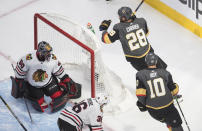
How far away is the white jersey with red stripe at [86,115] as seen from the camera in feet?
18.5

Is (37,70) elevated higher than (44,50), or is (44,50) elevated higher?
(44,50)

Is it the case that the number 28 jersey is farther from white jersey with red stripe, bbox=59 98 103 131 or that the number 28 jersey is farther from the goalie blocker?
white jersey with red stripe, bbox=59 98 103 131

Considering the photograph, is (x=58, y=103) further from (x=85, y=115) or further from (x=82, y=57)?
(x=85, y=115)

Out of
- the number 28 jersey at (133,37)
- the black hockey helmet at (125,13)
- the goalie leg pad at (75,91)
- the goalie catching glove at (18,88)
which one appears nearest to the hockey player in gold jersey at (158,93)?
the number 28 jersey at (133,37)

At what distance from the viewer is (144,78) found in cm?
592

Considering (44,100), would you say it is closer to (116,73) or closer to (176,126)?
(116,73)

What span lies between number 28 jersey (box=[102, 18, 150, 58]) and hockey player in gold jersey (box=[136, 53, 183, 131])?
2.20 ft

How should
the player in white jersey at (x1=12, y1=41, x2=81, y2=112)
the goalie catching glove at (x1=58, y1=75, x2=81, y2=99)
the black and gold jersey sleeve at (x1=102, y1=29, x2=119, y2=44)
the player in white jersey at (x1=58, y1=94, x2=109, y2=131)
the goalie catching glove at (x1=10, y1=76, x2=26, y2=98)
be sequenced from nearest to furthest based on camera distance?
the player in white jersey at (x1=58, y1=94, x2=109, y2=131) < the player in white jersey at (x1=12, y1=41, x2=81, y2=112) < the goalie catching glove at (x1=10, y1=76, x2=26, y2=98) < the goalie catching glove at (x1=58, y1=75, x2=81, y2=99) < the black and gold jersey sleeve at (x1=102, y1=29, x2=119, y2=44)

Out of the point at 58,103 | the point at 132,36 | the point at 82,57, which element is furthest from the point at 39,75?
the point at 132,36

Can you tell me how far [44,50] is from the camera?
241 inches

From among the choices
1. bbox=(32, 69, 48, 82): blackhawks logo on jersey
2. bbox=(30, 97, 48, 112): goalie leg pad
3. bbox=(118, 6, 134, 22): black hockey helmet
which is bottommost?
bbox=(30, 97, 48, 112): goalie leg pad

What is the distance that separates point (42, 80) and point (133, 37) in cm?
123

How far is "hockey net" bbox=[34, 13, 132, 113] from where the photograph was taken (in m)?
6.54

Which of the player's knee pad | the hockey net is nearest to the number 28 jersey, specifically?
the hockey net
